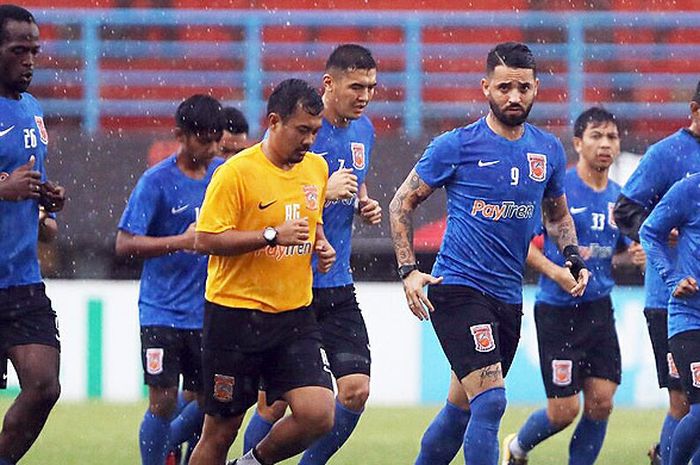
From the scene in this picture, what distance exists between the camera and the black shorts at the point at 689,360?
7.31 m

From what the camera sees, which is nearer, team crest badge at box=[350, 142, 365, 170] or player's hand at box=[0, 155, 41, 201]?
player's hand at box=[0, 155, 41, 201]

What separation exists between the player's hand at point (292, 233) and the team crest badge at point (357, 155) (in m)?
1.69

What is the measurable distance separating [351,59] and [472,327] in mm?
1649

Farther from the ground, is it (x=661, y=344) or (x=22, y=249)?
(x=22, y=249)

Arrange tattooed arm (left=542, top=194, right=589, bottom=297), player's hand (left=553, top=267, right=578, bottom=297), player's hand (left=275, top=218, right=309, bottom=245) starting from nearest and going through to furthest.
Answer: player's hand (left=275, top=218, right=309, bottom=245)
tattooed arm (left=542, top=194, right=589, bottom=297)
player's hand (left=553, top=267, right=578, bottom=297)

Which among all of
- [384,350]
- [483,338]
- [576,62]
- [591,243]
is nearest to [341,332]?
[483,338]

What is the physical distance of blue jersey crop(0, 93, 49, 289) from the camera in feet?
23.1

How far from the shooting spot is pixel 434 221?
47.9ft

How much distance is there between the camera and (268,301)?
689cm

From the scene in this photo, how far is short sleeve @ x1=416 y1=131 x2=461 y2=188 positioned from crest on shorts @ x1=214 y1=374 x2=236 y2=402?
144cm

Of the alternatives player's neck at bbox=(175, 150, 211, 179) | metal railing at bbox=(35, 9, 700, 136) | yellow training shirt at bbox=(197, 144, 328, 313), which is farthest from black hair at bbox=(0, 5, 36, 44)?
metal railing at bbox=(35, 9, 700, 136)

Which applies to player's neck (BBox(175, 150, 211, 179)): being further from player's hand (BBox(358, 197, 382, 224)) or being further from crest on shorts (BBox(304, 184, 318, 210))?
crest on shorts (BBox(304, 184, 318, 210))

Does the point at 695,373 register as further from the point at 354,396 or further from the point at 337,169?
the point at 337,169

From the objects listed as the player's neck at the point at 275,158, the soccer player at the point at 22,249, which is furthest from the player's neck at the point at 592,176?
the soccer player at the point at 22,249
